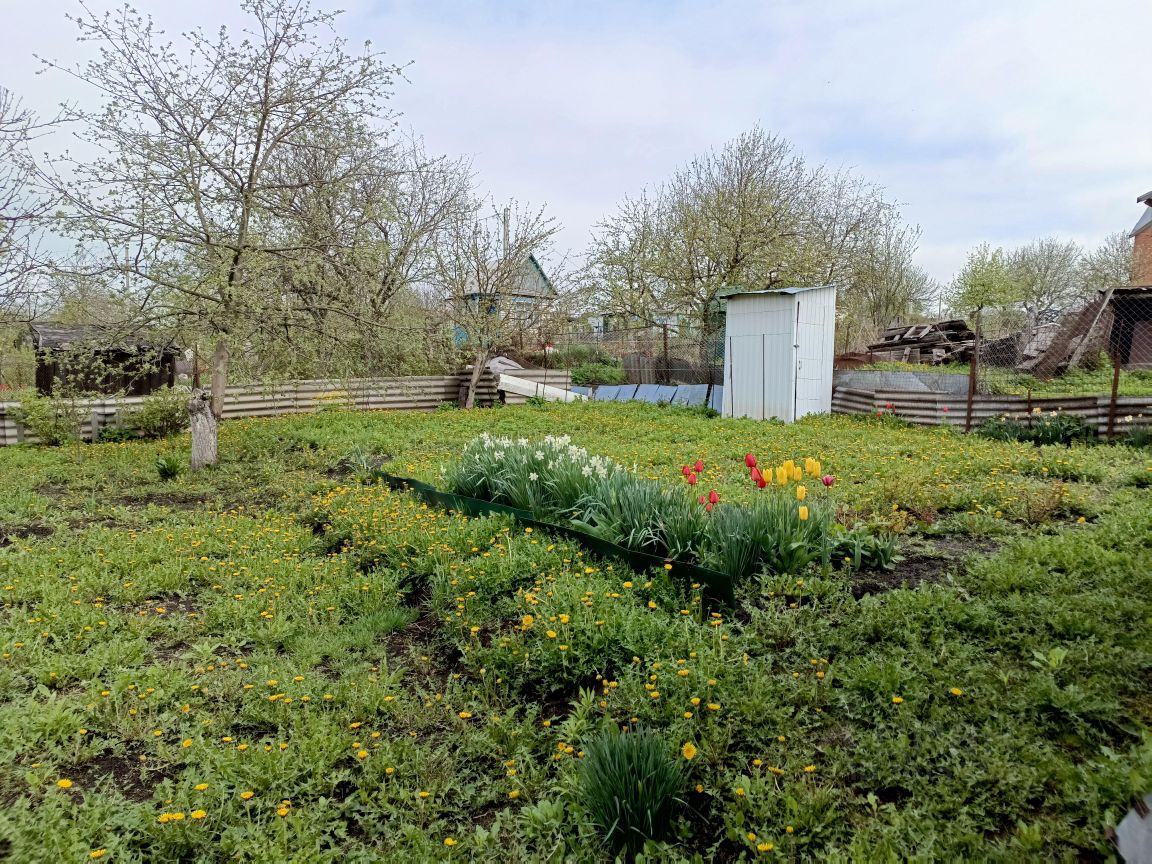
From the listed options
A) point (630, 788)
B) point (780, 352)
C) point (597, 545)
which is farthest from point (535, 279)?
point (630, 788)

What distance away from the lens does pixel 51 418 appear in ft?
39.8

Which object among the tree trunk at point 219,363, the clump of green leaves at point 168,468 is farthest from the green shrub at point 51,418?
the clump of green leaves at point 168,468

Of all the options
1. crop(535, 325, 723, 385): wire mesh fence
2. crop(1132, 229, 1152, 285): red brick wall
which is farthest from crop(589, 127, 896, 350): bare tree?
crop(1132, 229, 1152, 285): red brick wall

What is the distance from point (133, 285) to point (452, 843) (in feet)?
29.2

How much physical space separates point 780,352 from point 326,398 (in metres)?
10.7

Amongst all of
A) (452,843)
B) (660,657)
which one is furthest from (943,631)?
(452,843)

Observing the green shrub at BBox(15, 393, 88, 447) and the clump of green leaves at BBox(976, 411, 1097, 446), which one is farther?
the green shrub at BBox(15, 393, 88, 447)

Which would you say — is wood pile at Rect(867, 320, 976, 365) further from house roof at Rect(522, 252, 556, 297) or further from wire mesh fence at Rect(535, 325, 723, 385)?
house roof at Rect(522, 252, 556, 297)

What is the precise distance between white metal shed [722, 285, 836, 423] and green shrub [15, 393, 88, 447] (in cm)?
1278

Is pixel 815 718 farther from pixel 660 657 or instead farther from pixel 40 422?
pixel 40 422

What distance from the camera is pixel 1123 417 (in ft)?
27.8

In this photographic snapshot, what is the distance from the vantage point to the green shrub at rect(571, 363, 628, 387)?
2030 centimetres

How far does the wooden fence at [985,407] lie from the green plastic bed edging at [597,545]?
773cm

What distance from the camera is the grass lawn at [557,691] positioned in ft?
7.30
